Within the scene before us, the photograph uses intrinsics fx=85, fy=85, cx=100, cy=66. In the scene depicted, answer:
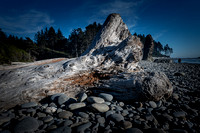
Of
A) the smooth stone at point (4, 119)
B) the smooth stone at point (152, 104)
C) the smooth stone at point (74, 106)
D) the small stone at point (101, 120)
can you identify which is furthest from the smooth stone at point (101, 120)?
the smooth stone at point (4, 119)

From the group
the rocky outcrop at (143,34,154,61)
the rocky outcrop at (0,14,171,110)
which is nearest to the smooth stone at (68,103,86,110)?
the rocky outcrop at (0,14,171,110)

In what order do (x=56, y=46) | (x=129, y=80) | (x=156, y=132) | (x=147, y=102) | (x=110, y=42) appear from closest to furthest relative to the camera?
(x=156, y=132) → (x=147, y=102) → (x=129, y=80) → (x=110, y=42) → (x=56, y=46)

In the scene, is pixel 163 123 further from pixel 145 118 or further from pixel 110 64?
pixel 110 64

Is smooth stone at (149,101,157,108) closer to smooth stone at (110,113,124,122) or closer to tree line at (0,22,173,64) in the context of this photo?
smooth stone at (110,113,124,122)

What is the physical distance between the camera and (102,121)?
1909 millimetres

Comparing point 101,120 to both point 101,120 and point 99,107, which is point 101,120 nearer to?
point 101,120

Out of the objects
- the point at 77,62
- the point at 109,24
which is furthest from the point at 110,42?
the point at 77,62

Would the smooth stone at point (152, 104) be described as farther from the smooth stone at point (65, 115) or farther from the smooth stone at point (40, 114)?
the smooth stone at point (40, 114)

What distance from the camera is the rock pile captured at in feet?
5.41

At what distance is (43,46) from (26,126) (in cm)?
5473

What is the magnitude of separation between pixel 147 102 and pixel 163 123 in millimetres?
836

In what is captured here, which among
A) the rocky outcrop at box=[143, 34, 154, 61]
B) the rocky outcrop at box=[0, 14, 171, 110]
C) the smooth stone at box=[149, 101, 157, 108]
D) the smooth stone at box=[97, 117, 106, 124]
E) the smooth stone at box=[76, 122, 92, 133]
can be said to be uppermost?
the rocky outcrop at box=[143, 34, 154, 61]

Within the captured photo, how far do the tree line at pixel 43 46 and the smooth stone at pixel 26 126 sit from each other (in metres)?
18.5

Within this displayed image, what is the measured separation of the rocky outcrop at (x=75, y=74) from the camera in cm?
267
